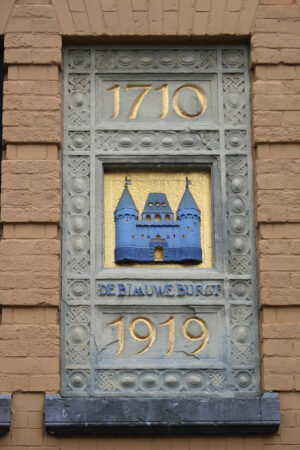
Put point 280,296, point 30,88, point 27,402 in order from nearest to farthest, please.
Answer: point 27,402 < point 280,296 < point 30,88

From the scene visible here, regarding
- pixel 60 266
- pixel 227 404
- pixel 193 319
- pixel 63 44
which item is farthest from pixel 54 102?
pixel 227 404

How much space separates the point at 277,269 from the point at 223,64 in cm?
209

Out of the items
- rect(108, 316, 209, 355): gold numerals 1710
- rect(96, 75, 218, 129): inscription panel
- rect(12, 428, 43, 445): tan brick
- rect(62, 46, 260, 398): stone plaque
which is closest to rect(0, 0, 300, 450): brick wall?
rect(12, 428, 43, 445): tan brick

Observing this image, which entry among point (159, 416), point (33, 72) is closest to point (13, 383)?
point (159, 416)

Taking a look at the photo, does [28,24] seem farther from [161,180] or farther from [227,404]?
[227,404]

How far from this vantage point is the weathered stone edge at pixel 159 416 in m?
8.19

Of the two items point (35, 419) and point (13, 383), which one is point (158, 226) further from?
point (35, 419)

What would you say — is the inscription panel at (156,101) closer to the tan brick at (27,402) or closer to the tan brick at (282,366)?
the tan brick at (282,366)

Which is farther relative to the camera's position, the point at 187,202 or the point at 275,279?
the point at 187,202

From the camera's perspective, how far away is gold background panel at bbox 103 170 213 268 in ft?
29.3

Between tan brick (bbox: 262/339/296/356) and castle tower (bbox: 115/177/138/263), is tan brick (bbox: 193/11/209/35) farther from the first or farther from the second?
tan brick (bbox: 262/339/296/356)

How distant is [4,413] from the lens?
8.19 metres

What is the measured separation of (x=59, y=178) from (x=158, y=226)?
989mm

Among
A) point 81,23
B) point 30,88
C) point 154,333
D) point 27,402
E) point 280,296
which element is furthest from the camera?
point 81,23
